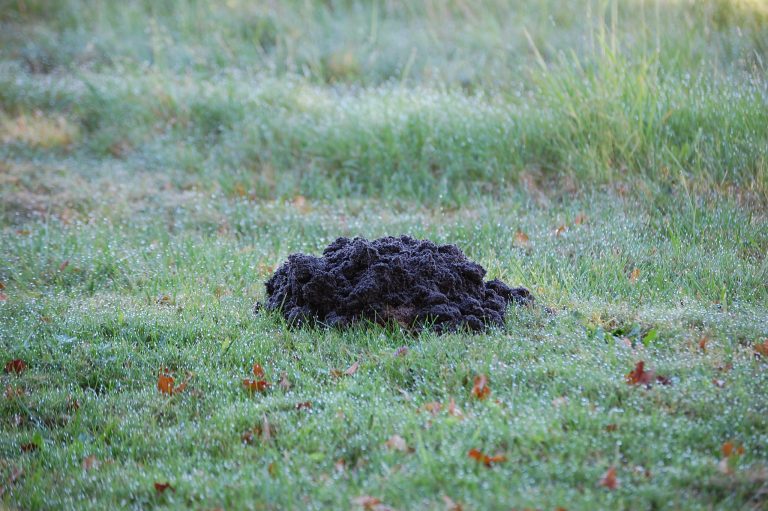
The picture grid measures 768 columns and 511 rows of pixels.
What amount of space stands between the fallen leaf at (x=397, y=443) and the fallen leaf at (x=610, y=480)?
94cm

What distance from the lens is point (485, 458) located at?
11.4 feet

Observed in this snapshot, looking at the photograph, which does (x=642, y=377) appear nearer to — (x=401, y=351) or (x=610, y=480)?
(x=610, y=480)

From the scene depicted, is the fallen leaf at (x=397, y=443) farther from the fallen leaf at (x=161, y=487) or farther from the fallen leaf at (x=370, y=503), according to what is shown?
the fallen leaf at (x=161, y=487)

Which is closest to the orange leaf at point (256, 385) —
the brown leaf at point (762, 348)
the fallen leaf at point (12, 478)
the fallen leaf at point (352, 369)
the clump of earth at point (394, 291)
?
the fallen leaf at point (352, 369)

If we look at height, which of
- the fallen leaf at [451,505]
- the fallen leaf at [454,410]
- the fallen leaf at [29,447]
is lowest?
the fallen leaf at [29,447]

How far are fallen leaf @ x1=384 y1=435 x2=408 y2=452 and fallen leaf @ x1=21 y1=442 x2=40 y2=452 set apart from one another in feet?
6.43

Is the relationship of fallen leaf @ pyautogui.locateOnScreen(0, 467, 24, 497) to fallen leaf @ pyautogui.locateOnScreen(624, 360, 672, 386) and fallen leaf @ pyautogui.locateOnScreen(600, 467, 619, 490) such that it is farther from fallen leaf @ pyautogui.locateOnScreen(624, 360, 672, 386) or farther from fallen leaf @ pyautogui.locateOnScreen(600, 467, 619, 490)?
fallen leaf @ pyautogui.locateOnScreen(624, 360, 672, 386)

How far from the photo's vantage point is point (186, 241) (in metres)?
7.28

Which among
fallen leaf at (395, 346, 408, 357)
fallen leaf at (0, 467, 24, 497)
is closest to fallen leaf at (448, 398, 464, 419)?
fallen leaf at (395, 346, 408, 357)

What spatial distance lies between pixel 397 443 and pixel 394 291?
5.45ft

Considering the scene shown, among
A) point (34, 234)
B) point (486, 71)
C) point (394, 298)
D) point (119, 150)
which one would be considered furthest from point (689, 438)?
point (119, 150)

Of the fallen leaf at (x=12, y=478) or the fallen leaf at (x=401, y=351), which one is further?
the fallen leaf at (x=401, y=351)

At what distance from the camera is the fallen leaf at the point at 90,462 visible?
3.84 m

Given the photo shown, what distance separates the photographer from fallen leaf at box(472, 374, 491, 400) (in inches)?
163
